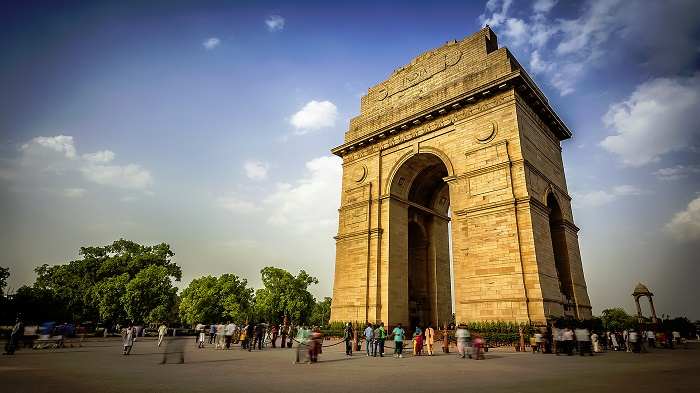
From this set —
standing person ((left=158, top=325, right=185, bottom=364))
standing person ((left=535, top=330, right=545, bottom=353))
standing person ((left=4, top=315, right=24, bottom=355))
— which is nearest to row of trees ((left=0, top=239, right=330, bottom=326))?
standing person ((left=4, top=315, right=24, bottom=355))

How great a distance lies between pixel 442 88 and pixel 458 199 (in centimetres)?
716

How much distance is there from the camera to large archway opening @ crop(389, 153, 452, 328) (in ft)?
70.5

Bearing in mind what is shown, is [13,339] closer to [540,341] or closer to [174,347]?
[174,347]

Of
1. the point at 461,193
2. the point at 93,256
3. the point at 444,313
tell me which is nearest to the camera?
the point at 461,193

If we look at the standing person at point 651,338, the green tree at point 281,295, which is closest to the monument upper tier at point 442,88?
the standing person at point 651,338

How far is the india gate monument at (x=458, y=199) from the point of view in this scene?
52.5 feet

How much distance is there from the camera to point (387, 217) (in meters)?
21.3

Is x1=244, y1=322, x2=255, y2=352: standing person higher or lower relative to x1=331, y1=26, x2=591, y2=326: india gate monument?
lower

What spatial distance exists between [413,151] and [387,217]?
4410 millimetres

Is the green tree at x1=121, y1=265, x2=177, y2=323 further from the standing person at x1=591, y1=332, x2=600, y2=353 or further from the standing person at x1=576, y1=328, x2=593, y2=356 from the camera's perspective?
the standing person at x1=591, y1=332, x2=600, y2=353

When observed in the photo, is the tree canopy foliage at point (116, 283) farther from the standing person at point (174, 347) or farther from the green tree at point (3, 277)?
the standing person at point (174, 347)

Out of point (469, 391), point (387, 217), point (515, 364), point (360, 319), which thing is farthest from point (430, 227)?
point (469, 391)

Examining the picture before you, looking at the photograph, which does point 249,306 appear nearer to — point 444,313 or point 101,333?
point 101,333

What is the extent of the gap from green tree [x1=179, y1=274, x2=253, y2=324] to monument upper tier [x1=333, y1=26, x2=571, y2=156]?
3113cm
